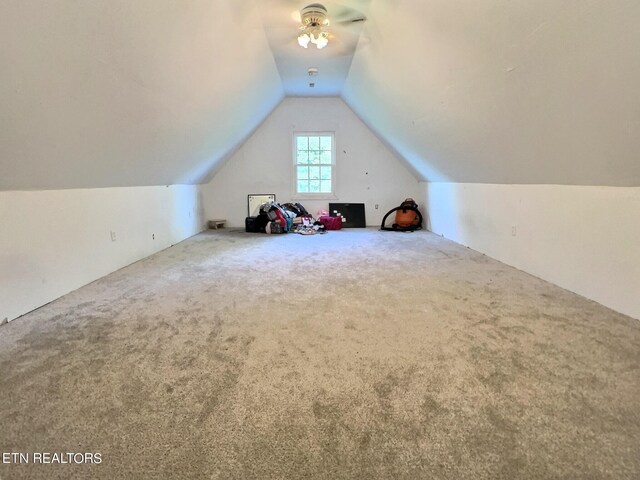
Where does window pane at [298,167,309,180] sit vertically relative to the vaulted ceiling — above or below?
below

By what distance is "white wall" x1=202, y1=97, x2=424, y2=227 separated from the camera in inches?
282

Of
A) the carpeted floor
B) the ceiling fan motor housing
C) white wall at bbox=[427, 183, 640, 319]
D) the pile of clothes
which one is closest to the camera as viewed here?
the carpeted floor

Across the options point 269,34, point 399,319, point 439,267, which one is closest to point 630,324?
point 399,319

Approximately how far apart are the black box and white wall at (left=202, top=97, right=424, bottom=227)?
0.13 metres

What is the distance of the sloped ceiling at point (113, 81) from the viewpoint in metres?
1.73

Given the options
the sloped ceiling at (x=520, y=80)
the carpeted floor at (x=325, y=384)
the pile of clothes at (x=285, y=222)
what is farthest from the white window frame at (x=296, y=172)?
the carpeted floor at (x=325, y=384)

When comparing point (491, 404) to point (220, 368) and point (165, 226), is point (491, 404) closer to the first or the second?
point (220, 368)

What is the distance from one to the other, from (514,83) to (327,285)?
211 centimetres

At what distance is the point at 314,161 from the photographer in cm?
735

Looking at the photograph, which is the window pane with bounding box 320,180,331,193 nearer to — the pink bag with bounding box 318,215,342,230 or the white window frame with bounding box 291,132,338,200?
the white window frame with bounding box 291,132,338,200

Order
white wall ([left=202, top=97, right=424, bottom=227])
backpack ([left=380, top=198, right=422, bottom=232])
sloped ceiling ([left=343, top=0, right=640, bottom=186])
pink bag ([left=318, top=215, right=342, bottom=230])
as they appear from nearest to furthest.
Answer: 1. sloped ceiling ([left=343, top=0, right=640, bottom=186])
2. backpack ([left=380, top=198, right=422, bottom=232])
3. pink bag ([left=318, top=215, right=342, bottom=230])
4. white wall ([left=202, top=97, right=424, bottom=227])

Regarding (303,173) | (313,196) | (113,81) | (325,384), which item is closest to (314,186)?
(313,196)

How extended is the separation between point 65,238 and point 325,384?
8.92 feet

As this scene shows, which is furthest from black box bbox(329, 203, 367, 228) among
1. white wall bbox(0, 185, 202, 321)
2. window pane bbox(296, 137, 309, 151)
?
white wall bbox(0, 185, 202, 321)
